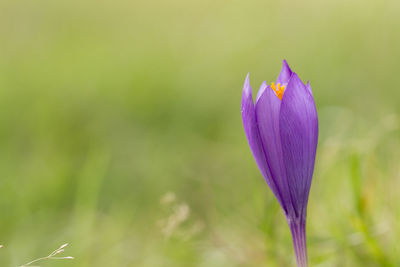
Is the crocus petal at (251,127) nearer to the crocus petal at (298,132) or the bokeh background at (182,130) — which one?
the crocus petal at (298,132)

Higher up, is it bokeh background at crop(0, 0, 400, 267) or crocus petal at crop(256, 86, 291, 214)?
bokeh background at crop(0, 0, 400, 267)

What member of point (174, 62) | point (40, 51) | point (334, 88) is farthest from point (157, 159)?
point (40, 51)

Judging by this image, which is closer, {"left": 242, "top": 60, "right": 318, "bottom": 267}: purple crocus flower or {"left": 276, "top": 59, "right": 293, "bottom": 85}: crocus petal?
{"left": 242, "top": 60, "right": 318, "bottom": 267}: purple crocus flower

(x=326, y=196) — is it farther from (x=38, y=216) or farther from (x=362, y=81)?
(x=362, y=81)

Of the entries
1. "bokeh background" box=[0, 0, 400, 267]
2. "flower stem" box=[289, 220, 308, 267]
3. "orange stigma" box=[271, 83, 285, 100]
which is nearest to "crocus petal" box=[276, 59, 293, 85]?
"orange stigma" box=[271, 83, 285, 100]

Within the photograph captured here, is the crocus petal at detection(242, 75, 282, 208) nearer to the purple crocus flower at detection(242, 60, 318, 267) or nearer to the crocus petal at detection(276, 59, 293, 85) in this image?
the purple crocus flower at detection(242, 60, 318, 267)

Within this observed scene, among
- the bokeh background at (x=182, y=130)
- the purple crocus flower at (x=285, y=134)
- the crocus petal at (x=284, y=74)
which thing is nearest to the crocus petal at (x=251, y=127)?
the purple crocus flower at (x=285, y=134)

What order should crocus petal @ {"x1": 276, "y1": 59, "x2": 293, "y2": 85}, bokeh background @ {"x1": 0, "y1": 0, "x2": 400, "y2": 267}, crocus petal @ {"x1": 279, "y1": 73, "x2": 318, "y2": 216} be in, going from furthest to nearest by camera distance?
bokeh background @ {"x1": 0, "y1": 0, "x2": 400, "y2": 267} < crocus petal @ {"x1": 276, "y1": 59, "x2": 293, "y2": 85} < crocus petal @ {"x1": 279, "y1": 73, "x2": 318, "y2": 216}

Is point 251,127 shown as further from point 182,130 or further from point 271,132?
point 182,130
